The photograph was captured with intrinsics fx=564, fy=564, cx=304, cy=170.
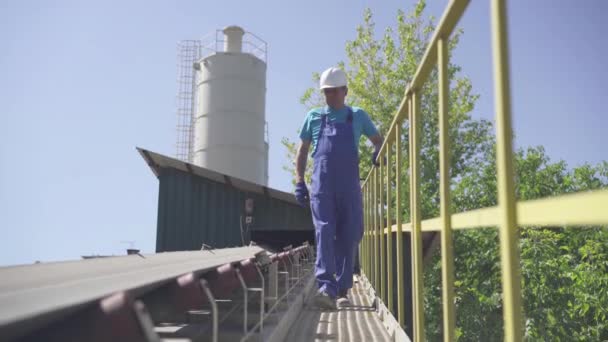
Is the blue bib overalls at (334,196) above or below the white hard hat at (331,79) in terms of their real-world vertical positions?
below

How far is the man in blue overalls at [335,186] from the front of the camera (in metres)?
4.00

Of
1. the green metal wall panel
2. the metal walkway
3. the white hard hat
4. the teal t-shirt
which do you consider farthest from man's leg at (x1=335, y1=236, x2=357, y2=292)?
the green metal wall panel

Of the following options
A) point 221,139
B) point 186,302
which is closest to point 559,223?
point 186,302

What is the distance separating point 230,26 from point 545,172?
15.7 m

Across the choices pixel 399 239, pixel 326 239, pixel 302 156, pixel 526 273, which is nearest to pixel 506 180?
pixel 399 239

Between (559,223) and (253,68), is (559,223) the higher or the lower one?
the lower one

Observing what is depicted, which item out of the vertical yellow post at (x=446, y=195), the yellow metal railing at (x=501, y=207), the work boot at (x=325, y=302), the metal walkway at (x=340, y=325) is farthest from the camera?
the work boot at (x=325, y=302)

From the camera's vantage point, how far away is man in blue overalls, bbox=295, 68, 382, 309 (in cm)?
400

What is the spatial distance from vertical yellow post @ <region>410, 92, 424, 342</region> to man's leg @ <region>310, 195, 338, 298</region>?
149cm

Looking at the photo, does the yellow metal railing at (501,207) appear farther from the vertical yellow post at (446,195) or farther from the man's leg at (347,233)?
the man's leg at (347,233)

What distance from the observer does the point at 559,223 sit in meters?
0.90

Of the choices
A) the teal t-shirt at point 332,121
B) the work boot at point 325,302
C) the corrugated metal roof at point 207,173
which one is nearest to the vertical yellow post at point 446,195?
the teal t-shirt at point 332,121

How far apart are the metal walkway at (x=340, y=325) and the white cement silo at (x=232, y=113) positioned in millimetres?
20827

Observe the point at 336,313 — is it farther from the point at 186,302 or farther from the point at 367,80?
the point at 367,80
